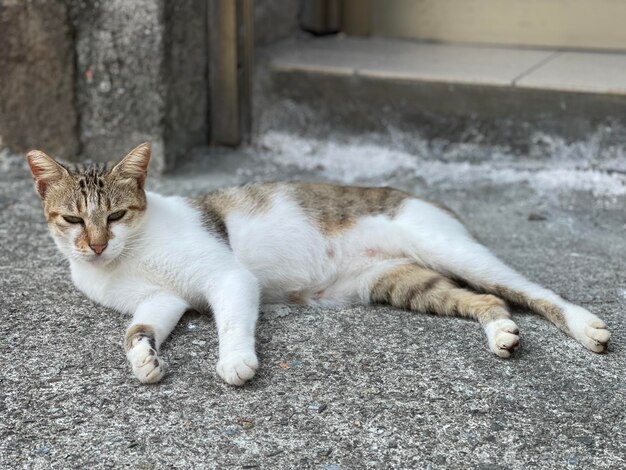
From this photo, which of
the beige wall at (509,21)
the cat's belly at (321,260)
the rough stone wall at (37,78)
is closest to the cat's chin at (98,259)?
the cat's belly at (321,260)

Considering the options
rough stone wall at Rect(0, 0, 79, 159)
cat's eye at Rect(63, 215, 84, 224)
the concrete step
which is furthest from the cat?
rough stone wall at Rect(0, 0, 79, 159)

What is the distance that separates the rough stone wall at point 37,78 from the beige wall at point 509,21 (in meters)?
2.21

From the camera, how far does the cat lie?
286cm

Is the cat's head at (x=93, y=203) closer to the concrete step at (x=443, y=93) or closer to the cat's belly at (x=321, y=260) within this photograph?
the cat's belly at (x=321, y=260)

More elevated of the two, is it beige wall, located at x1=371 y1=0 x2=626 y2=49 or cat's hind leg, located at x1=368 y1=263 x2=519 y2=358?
beige wall, located at x1=371 y1=0 x2=626 y2=49

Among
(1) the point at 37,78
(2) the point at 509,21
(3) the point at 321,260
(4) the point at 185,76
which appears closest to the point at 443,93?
(2) the point at 509,21

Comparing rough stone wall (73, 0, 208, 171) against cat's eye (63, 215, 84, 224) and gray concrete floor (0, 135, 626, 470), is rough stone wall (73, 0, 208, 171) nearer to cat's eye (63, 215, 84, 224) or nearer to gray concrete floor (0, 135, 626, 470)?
gray concrete floor (0, 135, 626, 470)

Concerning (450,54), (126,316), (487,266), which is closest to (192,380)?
(126,316)

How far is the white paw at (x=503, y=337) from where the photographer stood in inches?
109

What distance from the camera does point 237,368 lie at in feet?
8.54

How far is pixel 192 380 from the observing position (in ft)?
8.79

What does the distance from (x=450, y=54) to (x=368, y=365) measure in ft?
9.92

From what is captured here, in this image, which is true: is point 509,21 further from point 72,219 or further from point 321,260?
point 72,219

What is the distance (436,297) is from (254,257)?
0.73 m
